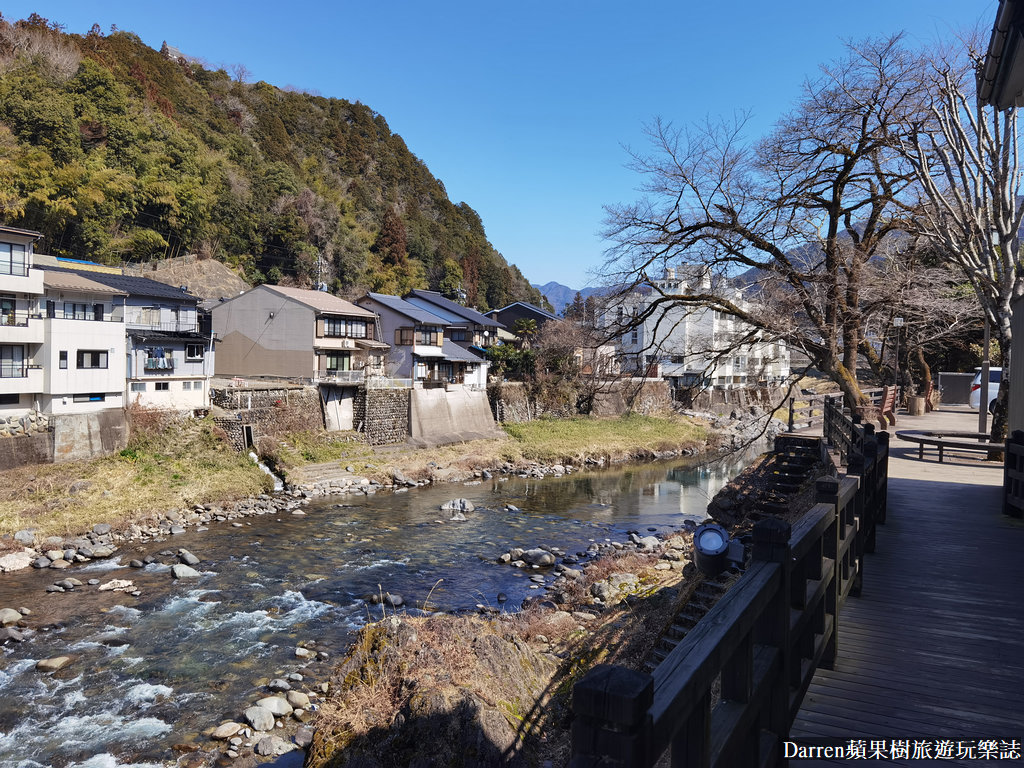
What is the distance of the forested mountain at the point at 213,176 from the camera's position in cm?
3177

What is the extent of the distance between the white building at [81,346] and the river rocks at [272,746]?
54.2ft

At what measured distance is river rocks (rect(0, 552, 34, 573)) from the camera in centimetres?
1417

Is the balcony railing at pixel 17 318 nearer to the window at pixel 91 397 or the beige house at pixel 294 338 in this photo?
the window at pixel 91 397

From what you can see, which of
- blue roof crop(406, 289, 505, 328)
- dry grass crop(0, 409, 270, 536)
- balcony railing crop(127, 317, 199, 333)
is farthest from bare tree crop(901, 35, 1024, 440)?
blue roof crop(406, 289, 505, 328)

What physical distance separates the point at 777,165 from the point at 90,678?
13.4 metres

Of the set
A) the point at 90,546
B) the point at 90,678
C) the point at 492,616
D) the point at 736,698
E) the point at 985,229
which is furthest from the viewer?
the point at 90,546

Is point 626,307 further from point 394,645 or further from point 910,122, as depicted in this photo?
point 394,645

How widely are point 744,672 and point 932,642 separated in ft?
9.37

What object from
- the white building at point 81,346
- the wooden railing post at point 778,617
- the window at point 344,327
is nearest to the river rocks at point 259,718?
the wooden railing post at point 778,617

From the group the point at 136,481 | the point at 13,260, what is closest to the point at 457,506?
the point at 136,481

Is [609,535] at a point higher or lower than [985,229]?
lower

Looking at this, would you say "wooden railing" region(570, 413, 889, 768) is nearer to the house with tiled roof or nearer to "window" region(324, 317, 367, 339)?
the house with tiled roof

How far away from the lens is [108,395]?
70.0ft

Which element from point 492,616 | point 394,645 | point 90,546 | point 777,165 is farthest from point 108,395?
point 777,165
